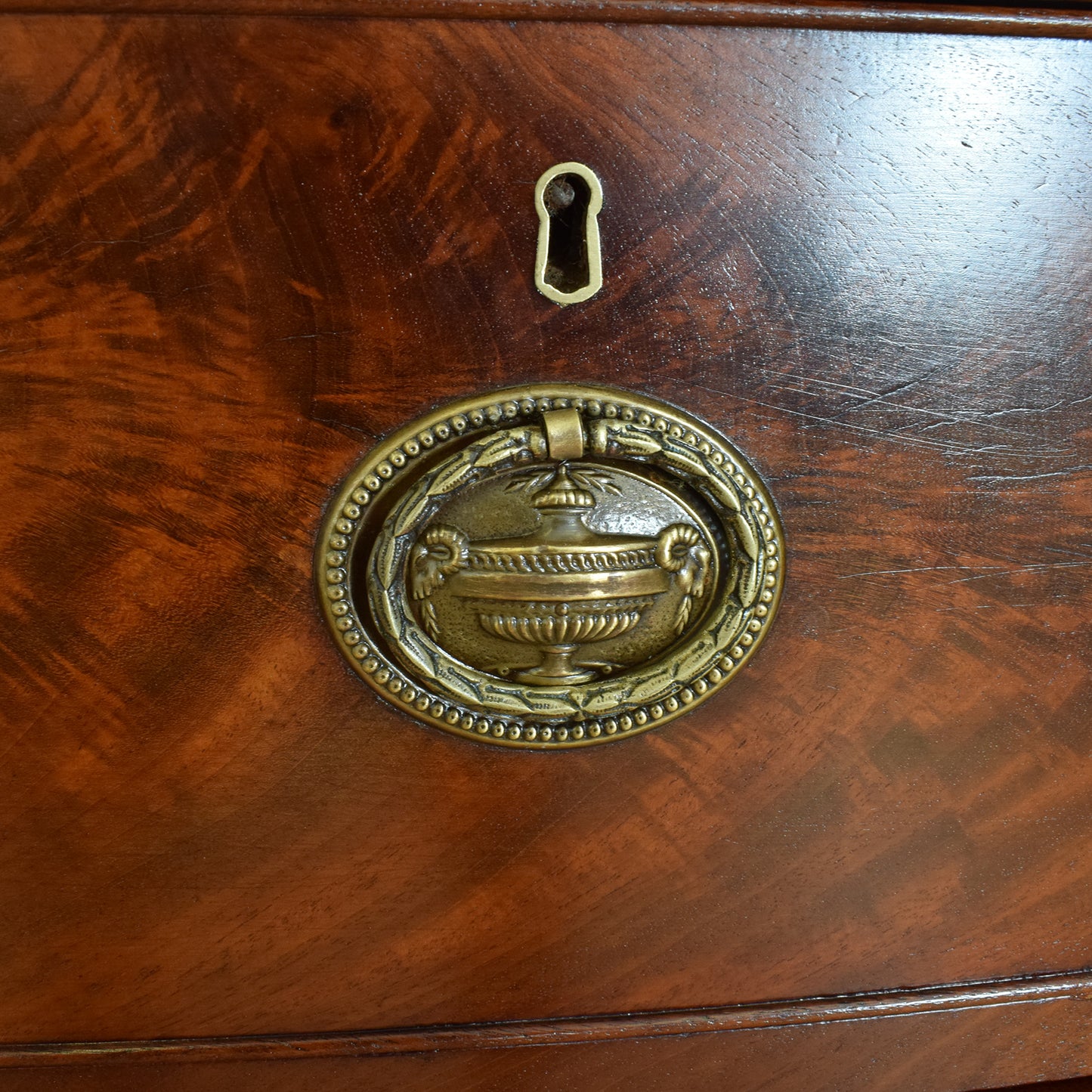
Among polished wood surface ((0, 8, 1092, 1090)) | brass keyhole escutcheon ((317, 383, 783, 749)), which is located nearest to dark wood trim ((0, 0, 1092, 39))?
polished wood surface ((0, 8, 1092, 1090))

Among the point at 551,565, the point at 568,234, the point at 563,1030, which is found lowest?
the point at 563,1030

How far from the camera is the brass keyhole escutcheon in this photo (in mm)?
372

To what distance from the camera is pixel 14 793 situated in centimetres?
39

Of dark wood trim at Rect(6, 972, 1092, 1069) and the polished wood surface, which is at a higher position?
the polished wood surface

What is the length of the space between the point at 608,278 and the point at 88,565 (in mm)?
203

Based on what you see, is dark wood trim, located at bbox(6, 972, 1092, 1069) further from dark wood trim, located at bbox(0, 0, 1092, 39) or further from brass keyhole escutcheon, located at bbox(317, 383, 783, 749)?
dark wood trim, located at bbox(0, 0, 1092, 39)

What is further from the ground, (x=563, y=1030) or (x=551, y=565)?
(x=551, y=565)

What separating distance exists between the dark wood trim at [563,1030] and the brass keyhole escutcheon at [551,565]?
0.42 ft

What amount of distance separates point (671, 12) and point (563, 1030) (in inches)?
15.1

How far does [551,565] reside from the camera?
372mm

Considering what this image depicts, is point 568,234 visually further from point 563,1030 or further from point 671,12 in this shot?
point 563,1030

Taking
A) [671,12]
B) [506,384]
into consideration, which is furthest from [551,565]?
[671,12]

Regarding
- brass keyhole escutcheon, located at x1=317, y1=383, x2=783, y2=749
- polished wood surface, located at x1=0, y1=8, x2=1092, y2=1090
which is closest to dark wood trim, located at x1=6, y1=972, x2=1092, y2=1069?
polished wood surface, located at x1=0, y1=8, x2=1092, y2=1090

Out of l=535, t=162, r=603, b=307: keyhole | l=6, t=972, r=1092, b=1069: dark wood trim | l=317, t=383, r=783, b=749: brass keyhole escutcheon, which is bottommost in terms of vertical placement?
l=6, t=972, r=1092, b=1069: dark wood trim
